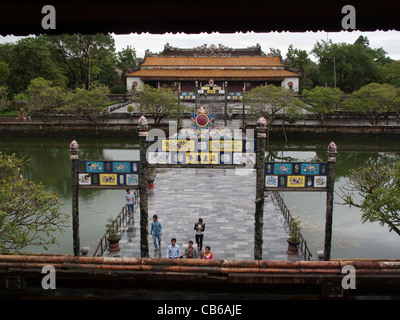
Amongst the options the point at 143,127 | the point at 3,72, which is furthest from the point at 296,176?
the point at 3,72

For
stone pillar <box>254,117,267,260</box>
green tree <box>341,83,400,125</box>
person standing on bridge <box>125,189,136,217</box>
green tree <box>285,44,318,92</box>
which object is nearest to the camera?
stone pillar <box>254,117,267,260</box>

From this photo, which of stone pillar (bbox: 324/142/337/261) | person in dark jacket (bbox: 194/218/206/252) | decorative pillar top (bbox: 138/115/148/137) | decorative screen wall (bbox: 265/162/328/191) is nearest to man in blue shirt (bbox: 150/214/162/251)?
person in dark jacket (bbox: 194/218/206/252)

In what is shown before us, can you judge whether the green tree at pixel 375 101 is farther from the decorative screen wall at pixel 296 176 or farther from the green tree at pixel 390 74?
the decorative screen wall at pixel 296 176

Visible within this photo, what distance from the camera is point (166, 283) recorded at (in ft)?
18.0

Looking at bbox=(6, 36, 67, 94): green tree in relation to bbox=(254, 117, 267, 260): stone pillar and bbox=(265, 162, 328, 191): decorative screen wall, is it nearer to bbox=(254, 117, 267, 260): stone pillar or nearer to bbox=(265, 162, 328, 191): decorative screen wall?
bbox=(254, 117, 267, 260): stone pillar

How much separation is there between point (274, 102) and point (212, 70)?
974 inches

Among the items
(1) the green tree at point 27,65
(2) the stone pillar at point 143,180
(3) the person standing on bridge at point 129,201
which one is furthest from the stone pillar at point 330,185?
(1) the green tree at point 27,65

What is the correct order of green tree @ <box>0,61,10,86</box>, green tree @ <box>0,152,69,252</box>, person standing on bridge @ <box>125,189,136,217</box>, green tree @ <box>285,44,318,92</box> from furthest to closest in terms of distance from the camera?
1. green tree @ <box>285,44,318,92</box>
2. green tree @ <box>0,61,10,86</box>
3. person standing on bridge @ <box>125,189,136,217</box>
4. green tree @ <box>0,152,69,252</box>

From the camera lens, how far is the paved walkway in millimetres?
14766

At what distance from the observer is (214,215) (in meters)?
18.1

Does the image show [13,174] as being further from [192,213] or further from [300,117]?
[300,117]

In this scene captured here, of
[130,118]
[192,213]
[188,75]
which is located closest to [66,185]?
[192,213]

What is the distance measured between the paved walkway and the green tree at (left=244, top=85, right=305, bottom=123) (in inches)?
528

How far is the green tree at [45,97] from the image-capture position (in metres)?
39.8
